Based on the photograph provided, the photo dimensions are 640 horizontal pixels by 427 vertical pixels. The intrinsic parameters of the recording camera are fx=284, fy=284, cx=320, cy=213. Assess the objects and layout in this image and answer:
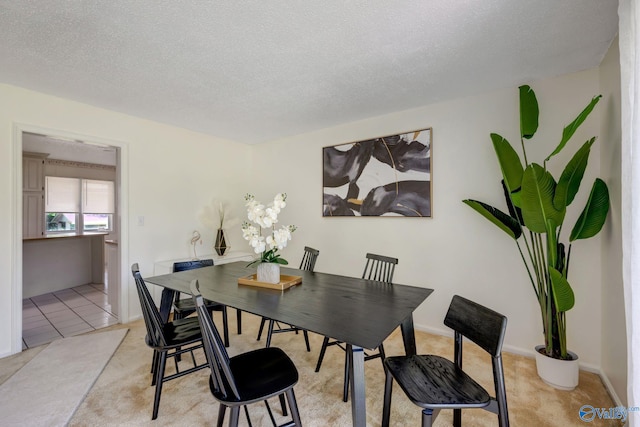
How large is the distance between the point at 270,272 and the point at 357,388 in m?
1.04

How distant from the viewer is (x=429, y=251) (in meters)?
3.04

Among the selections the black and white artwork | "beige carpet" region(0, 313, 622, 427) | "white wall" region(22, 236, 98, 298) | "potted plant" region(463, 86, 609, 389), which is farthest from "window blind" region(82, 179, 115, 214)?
"potted plant" region(463, 86, 609, 389)

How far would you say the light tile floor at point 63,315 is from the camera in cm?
303

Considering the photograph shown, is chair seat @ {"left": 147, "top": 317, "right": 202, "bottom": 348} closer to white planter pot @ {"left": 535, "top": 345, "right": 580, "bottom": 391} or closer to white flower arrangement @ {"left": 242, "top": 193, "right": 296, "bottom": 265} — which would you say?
white flower arrangement @ {"left": 242, "top": 193, "right": 296, "bottom": 265}

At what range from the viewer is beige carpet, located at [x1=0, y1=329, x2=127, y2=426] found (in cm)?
181

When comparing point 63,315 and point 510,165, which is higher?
point 510,165

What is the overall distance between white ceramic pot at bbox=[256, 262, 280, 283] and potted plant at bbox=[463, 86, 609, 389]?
1802 mm

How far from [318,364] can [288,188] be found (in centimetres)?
260

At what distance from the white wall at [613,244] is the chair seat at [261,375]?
82.1 inches

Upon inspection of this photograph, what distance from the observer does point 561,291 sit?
1872 mm

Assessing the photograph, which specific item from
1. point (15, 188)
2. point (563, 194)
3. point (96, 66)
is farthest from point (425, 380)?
point (15, 188)

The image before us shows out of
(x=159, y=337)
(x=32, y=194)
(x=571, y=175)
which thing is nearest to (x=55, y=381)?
(x=159, y=337)

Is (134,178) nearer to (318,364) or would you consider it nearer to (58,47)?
(58,47)

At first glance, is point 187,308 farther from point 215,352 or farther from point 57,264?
point 57,264
